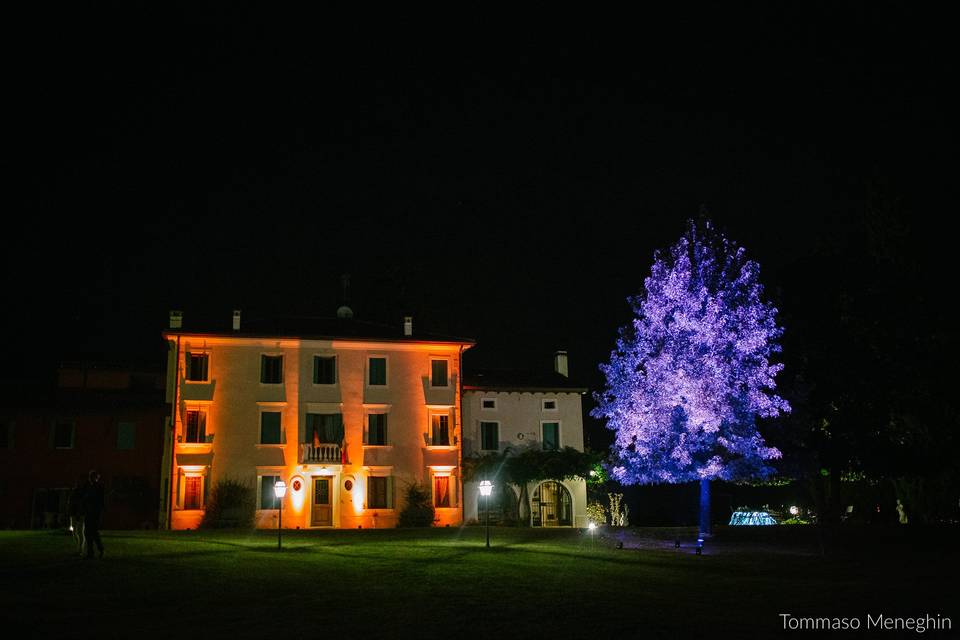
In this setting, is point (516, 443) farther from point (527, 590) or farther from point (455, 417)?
point (527, 590)

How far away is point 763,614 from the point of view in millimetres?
12977

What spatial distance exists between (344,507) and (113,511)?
35.2 feet

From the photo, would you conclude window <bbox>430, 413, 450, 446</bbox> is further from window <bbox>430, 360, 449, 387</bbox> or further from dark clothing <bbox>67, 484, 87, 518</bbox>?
dark clothing <bbox>67, 484, 87, 518</bbox>

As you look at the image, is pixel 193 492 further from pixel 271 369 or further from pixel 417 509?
pixel 417 509

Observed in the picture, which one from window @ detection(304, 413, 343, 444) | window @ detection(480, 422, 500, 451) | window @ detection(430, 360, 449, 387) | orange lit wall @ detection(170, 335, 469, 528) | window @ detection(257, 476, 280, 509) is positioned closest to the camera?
window @ detection(257, 476, 280, 509)

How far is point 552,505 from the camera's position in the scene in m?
47.7

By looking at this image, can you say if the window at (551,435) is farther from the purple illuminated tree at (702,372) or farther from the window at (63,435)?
the window at (63,435)

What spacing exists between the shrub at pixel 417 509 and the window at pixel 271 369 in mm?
7947

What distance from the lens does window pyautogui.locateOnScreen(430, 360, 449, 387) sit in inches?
1786

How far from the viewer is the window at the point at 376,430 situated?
4397cm

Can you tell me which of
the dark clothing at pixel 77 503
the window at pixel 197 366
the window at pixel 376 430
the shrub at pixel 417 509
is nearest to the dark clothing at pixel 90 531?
the dark clothing at pixel 77 503

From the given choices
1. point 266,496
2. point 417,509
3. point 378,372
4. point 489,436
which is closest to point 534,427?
point 489,436


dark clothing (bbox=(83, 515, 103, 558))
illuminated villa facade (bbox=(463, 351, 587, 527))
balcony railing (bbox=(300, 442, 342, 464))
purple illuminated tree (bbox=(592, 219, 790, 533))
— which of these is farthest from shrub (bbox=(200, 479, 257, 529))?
dark clothing (bbox=(83, 515, 103, 558))

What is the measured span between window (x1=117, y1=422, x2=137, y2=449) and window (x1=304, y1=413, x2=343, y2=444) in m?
8.43
